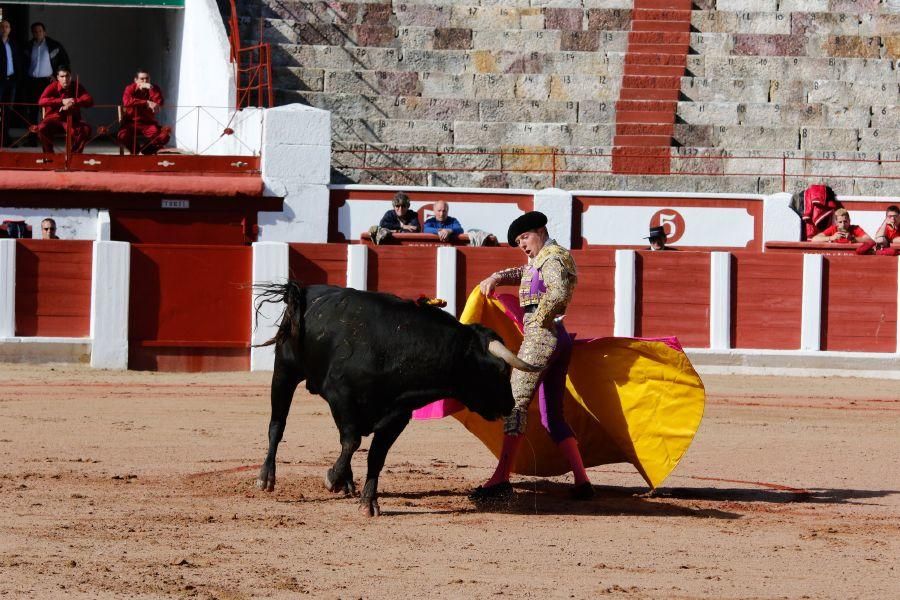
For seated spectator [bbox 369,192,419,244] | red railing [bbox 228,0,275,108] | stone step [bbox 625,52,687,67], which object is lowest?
seated spectator [bbox 369,192,419,244]

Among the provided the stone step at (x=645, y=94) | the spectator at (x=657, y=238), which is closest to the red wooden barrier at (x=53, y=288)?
the spectator at (x=657, y=238)

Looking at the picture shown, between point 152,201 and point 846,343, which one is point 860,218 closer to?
point 846,343

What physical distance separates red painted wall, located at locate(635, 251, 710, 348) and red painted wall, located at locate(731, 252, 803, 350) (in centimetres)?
30

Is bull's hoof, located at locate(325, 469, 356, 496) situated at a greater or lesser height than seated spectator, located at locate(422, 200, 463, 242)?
lesser

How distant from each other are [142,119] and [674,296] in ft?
18.4

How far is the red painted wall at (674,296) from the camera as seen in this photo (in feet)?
47.3

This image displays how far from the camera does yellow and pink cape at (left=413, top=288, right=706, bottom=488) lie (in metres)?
7.08

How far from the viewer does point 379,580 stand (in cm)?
520

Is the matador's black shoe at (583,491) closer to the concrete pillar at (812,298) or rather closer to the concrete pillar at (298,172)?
the concrete pillar at (812,298)

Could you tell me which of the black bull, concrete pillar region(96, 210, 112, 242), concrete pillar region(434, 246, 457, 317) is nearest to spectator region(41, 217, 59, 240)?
concrete pillar region(96, 210, 112, 242)

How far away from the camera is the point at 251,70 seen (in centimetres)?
1658

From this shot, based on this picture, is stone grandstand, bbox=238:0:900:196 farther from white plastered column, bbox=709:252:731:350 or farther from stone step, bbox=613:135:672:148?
white plastered column, bbox=709:252:731:350

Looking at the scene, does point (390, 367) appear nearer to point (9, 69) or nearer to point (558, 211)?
point (558, 211)

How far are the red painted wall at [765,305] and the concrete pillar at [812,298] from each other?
0.06 metres
